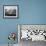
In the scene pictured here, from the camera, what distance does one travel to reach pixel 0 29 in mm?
4664

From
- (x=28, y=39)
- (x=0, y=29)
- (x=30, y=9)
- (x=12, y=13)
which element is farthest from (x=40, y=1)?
(x=0, y=29)

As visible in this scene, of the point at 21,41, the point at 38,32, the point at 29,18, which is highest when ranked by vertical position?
the point at 29,18

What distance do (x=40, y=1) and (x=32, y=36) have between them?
122cm

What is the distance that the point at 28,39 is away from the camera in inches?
176

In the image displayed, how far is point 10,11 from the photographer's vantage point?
15.3 feet

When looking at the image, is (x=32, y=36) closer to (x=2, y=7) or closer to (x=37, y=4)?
(x=37, y=4)

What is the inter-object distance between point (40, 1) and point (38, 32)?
1.06 m

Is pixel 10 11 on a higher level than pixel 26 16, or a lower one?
higher

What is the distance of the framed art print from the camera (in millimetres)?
4664

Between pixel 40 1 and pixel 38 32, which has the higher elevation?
pixel 40 1

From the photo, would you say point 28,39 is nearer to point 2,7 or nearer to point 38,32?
point 38,32

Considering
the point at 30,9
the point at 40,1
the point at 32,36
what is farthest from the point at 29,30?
the point at 40,1

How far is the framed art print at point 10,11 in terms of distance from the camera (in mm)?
4664

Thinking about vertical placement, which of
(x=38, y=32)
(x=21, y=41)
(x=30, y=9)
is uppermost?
(x=30, y=9)
